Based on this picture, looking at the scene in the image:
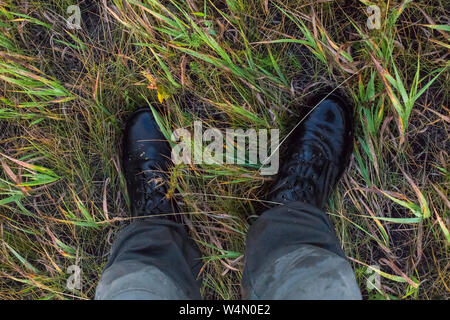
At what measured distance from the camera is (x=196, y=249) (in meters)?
1.18

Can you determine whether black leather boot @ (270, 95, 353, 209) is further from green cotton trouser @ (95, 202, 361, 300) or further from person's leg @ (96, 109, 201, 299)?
person's leg @ (96, 109, 201, 299)

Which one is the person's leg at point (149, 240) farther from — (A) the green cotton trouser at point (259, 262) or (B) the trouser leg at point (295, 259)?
(B) the trouser leg at point (295, 259)

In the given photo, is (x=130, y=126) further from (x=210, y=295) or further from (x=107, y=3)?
(x=210, y=295)

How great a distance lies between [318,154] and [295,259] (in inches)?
19.4

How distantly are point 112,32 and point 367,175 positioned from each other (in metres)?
1.11

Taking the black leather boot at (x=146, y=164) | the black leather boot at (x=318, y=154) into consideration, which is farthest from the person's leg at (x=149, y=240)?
the black leather boot at (x=318, y=154)

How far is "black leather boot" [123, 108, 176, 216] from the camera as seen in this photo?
48.4 inches

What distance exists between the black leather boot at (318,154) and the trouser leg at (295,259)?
4.8 inches

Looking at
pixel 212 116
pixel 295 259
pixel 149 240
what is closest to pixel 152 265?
pixel 149 240

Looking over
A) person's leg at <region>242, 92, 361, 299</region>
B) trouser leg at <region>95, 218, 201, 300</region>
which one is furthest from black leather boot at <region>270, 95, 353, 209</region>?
trouser leg at <region>95, 218, 201, 300</region>

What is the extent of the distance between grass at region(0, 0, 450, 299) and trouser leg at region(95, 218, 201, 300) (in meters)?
0.10

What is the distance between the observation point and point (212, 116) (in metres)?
1.21
